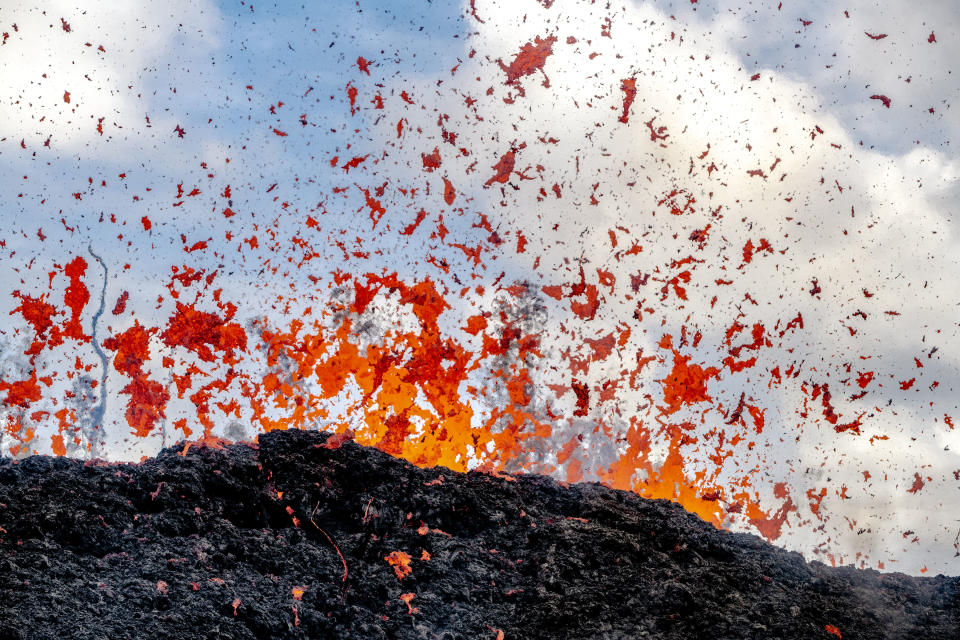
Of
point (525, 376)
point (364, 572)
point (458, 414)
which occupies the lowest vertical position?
point (364, 572)

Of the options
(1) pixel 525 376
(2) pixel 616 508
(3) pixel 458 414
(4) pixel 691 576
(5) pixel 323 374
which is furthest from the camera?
(1) pixel 525 376

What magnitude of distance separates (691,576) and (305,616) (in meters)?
4.78

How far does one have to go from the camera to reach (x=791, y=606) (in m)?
9.27

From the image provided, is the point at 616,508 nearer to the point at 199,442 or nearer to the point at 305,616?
the point at 305,616

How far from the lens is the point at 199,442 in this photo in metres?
11.7

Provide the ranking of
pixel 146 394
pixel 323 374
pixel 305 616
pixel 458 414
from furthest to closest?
pixel 146 394 < pixel 323 374 < pixel 458 414 < pixel 305 616

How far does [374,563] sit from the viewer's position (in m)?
9.47

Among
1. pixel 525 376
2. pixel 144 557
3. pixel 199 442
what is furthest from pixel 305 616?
pixel 525 376

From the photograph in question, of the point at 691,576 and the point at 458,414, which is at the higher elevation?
the point at 458,414

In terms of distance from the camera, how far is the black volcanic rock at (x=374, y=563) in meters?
8.33

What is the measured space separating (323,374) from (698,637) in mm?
13955

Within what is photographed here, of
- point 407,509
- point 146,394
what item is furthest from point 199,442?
point 146,394

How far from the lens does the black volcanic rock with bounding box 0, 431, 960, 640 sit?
833 cm

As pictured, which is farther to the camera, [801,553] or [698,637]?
[801,553]
